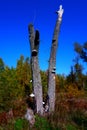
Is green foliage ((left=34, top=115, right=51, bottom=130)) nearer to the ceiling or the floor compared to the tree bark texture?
nearer to the floor

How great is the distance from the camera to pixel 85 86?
196 feet

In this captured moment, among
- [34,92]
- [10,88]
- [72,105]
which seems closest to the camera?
[34,92]

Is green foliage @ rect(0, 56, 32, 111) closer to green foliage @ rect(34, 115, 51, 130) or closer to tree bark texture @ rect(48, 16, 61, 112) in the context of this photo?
tree bark texture @ rect(48, 16, 61, 112)

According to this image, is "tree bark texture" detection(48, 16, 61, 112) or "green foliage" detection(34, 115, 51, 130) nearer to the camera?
"green foliage" detection(34, 115, 51, 130)

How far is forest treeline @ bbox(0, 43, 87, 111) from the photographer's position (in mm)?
52922

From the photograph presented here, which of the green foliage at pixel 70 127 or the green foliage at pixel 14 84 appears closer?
the green foliage at pixel 70 127

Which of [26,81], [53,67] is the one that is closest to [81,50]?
[26,81]

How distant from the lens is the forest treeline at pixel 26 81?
52.9m

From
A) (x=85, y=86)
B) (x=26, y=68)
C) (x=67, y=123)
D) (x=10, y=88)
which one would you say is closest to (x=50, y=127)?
(x=67, y=123)

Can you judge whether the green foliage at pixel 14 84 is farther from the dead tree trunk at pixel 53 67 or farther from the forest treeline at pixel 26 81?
the dead tree trunk at pixel 53 67

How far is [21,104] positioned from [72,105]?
2766 mm

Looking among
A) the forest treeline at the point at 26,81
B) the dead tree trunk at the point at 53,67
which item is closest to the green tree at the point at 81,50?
the forest treeline at the point at 26,81

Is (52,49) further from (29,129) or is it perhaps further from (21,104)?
(29,129)

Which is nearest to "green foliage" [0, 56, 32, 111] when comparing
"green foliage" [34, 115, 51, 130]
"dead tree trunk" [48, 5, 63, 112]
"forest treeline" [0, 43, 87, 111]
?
"forest treeline" [0, 43, 87, 111]
